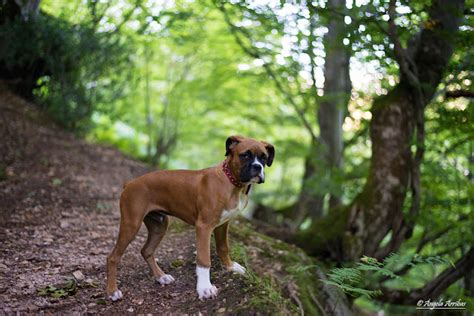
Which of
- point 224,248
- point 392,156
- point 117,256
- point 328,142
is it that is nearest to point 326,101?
point 328,142

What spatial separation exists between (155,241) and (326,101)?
236 inches

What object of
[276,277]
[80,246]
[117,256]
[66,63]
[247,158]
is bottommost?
[276,277]

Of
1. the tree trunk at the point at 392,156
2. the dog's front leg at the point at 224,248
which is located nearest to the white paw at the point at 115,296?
the dog's front leg at the point at 224,248

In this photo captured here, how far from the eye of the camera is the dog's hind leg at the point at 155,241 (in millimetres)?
4887

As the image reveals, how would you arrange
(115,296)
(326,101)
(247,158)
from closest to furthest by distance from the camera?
(247,158)
(115,296)
(326,101)

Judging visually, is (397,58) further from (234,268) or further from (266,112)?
(266,112)

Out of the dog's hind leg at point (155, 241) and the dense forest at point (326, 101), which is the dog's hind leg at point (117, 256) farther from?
the dense forest at point (326, 101)

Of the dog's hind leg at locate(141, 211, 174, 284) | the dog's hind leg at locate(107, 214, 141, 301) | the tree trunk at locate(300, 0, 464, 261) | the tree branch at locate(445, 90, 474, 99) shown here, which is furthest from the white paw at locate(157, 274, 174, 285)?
the tree branch at locate(445, 90, 474, 99)

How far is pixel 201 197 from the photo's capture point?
447 centimetres

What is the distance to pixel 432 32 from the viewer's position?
6.96m

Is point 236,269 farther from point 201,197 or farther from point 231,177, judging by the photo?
point 231,177

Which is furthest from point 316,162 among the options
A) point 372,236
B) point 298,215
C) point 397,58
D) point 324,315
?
point 324,315

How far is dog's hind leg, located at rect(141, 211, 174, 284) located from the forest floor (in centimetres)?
11

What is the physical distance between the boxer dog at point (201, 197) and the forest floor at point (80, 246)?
31 centimetres
